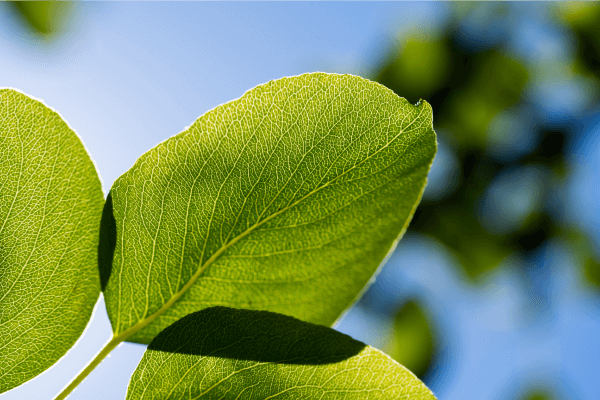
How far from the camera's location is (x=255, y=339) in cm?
44

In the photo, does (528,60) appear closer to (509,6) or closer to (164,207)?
(509,6)

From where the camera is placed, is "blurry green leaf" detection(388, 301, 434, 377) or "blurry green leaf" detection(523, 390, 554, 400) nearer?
"blurry green leaf" detection(388, 301, 434, 377)

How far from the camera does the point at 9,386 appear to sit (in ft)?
1.51

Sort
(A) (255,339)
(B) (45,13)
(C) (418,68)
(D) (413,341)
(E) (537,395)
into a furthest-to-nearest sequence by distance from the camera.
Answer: (E) (537,395)
(C) (418,68)
(D) (413,341)
(B) (45,13)
(A) (255,339)

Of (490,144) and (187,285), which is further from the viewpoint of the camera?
(490,144)

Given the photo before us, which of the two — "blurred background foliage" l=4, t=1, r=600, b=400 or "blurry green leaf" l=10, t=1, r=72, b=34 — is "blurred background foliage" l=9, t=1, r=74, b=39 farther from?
"blurred background foliage" l=4, t=1, r=600, b=400

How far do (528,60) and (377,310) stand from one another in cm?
143

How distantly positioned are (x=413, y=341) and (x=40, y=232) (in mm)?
2067

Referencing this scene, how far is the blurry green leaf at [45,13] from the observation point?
4.94ft

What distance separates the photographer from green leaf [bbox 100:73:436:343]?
1.48 feet

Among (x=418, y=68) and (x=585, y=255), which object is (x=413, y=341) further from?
(x=418, y=68)

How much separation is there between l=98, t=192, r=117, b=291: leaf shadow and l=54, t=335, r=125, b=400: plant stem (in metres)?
0.08

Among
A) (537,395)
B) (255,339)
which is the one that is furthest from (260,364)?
(537,395)

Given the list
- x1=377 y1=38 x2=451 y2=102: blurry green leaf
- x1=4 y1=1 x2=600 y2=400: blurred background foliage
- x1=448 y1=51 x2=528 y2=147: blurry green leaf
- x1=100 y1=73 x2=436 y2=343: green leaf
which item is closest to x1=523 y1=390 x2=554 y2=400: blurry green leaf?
x1=4 y1=1 x2=600 y2=400: blurred background foliage
